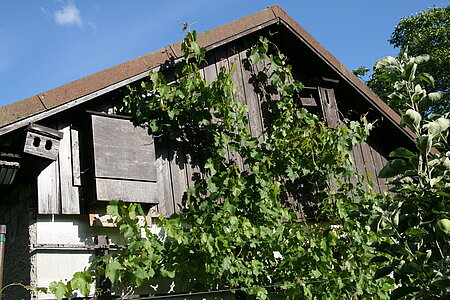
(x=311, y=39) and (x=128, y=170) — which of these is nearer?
(x=128, y=170)

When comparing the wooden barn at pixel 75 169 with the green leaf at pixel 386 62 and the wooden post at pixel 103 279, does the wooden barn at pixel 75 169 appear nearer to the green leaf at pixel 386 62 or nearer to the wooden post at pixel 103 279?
the wooden post at pixel 103 279

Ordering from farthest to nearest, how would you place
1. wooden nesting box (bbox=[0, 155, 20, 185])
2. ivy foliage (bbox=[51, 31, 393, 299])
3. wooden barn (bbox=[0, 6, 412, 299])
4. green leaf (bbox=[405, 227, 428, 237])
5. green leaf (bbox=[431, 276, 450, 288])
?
ivy foliage (bbox=[51, 31, 393, 299]) < wooden barn (bbox=[0, 6, 412, 299]) < wooden nesting box (bbox=[0, 155, 20, 185]) < green leaf (bbox=[405, 227, 428, 237]) < green leaf (bbox=[431, 276, 450, 288])

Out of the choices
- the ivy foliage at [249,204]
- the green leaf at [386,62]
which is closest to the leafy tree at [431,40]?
the ivy foliage at [249,204]

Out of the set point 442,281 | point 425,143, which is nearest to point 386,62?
point 425,143

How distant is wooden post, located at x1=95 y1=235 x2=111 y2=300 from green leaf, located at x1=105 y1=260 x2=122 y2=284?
21cm

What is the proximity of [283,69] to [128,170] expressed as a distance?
2.81 metres

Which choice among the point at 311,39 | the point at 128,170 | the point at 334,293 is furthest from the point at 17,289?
the point at 311,39

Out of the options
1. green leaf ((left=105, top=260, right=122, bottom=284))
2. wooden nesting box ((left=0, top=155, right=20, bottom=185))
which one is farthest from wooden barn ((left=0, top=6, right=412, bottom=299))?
green leaf ((left=105, top=260, right=122, bottom=284))

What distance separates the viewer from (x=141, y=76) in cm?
588

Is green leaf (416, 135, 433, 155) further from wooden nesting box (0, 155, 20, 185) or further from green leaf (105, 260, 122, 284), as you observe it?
wooden nesting box (0, 155, 20, 185)

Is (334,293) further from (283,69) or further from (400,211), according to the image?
(400,211)

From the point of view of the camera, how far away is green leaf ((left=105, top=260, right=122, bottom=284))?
4793mm

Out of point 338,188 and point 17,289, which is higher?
point 338,188

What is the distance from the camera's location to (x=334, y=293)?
236 inches
